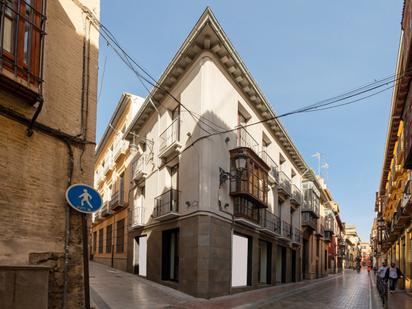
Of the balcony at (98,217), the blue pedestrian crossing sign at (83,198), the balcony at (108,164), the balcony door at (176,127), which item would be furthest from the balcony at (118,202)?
the blue pedestrian crossing sign at (83,198)

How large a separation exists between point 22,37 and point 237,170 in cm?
1069

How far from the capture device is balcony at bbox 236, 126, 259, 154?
1744 centimetres

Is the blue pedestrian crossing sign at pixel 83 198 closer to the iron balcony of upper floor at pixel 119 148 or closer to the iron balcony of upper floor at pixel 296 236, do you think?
the iron balcony of upper floor at pixel 119 148

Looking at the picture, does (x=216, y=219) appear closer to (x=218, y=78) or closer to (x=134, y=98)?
(x=218, y=78)

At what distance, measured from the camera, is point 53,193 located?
22.8 ft

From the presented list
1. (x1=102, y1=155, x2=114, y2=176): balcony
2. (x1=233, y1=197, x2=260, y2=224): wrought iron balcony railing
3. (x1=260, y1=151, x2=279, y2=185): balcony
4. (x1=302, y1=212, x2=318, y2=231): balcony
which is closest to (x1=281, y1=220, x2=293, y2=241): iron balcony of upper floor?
(x1=260, y1=151, x2=279, y2=185): balcony

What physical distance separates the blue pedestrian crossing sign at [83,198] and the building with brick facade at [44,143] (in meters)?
0.48

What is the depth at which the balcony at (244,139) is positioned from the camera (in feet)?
57.2

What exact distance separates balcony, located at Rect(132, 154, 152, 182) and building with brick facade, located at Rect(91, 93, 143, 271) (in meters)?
1.18

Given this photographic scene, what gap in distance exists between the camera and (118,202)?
23.5 m

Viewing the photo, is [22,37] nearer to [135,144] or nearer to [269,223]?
[135,144]

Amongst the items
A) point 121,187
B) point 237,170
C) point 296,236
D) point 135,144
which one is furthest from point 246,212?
point 296,236

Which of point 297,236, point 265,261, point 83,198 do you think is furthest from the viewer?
point 297,236

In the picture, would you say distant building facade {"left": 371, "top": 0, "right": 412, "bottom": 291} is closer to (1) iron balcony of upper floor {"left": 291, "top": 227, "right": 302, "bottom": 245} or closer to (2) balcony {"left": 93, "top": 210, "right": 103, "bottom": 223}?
(1) iron balcony of upper floor {"left": 291, "top": 227, "right": 302, "bottom": 245}
